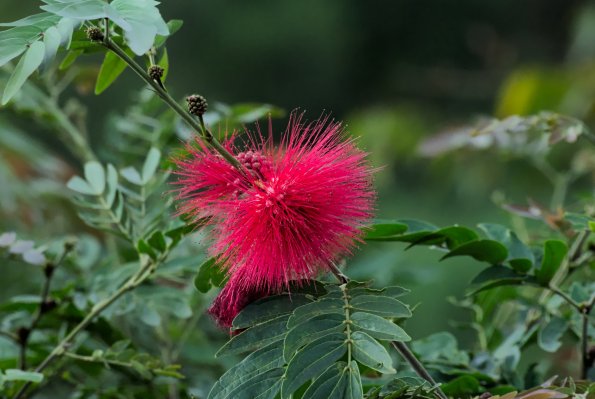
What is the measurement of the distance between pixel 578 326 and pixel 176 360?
50cm

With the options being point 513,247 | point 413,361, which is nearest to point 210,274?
point 413,361

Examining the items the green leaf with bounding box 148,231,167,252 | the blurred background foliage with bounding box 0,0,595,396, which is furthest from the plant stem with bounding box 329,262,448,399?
the blurred background foliage with bounding box 0,0,595,396

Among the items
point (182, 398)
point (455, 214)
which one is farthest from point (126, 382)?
point (455, 214)

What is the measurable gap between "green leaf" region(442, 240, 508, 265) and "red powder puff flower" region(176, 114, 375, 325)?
11 cm

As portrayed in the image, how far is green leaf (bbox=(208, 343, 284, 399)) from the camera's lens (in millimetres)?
621

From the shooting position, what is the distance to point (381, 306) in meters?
0.63

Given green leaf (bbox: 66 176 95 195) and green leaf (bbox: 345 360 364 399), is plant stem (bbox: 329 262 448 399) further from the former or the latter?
green leaf (bbox: 66 176 95 195)

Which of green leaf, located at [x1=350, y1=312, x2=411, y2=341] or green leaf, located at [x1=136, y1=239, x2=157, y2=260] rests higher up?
green leaf, located at [x1=136, y1=239, x2=157, y2=260]

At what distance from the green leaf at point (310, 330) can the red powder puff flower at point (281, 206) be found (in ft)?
0.13

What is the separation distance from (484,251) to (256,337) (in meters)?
0.24

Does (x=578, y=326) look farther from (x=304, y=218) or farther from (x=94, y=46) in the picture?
(x=94, y=46)

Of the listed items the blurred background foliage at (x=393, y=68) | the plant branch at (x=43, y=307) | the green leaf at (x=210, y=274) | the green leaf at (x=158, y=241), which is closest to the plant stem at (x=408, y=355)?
the green leaf at (x=210, y=274)

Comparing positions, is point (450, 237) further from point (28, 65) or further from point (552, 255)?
point (28, 65)

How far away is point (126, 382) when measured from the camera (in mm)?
966
